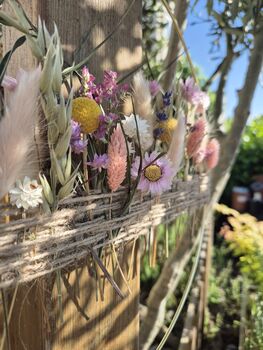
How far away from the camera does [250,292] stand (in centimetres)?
229

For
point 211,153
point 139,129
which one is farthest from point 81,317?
point 211,153

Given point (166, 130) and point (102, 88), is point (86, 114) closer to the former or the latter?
point (102, 88)

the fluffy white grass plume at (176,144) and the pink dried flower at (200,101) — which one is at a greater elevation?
the pink dried flower at (200,101)

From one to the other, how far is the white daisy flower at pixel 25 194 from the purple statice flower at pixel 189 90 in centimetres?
49

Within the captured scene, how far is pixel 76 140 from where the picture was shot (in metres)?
0.61

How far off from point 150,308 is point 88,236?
1.09 metres

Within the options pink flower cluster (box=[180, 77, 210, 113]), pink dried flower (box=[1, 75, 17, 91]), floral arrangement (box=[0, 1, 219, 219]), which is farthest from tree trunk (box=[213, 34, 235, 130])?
pink dried flower (box=[1, 75, 17, 91])

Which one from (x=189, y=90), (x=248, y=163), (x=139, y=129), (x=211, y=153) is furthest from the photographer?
(x=248, y=163)

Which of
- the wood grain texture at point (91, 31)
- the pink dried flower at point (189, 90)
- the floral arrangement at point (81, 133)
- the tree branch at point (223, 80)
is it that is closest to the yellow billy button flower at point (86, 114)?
the floral arrangement at point (81, 133)

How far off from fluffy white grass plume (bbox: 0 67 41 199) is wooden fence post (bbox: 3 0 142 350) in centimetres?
18

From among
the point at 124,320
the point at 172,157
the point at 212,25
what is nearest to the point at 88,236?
the point at 172,157

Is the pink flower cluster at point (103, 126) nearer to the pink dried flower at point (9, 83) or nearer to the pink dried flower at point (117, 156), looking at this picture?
the pink dried flower at point (117, 156)

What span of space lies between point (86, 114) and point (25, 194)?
0.57ft

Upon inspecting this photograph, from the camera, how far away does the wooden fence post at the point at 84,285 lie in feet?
2.21
